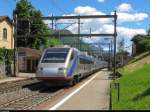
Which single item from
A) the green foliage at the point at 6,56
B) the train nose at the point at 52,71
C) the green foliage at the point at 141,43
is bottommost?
the train nose at the point at 52,71

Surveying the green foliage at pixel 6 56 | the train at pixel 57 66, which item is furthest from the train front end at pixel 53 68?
the green foliage at pixel 6 56

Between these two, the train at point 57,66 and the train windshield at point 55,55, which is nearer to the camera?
the train at point 57,66

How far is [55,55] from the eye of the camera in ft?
106

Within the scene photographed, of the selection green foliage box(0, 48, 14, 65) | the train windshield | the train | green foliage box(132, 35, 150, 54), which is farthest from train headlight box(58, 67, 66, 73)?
green foliage box(132, 35, 150, 54)

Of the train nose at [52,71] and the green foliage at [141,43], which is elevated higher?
the green foliage at [141,43]

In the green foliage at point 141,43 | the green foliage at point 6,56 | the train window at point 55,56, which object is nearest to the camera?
the train window at point 55,56

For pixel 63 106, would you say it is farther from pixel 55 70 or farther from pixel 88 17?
pixel 88 17

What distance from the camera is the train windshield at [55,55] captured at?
105 feet

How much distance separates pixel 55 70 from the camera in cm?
3109

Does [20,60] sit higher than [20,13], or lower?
lower

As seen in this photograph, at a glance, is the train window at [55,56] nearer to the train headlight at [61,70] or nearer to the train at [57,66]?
the train at [57,66]

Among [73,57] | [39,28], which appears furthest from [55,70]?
[39,28]

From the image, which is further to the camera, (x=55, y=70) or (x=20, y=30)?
(x=20, y=30)

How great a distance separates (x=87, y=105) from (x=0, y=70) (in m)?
29.4
